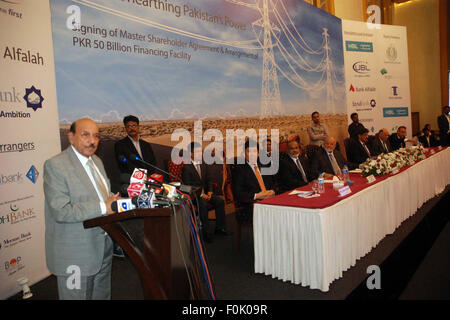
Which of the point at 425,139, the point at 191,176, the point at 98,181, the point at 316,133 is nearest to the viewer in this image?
the point at 98,181

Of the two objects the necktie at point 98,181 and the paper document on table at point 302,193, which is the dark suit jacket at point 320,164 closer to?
the paper document on table at point 302,193

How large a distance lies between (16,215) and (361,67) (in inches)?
372

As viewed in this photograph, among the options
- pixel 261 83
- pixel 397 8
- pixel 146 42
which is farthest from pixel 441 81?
pixel 146 42

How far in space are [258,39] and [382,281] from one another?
4.97 m

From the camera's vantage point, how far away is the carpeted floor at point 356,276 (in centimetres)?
274

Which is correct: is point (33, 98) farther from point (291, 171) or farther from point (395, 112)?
point (395, 112)

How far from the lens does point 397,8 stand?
1348 centimetres

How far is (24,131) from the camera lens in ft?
10.3

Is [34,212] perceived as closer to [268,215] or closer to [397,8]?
[268,215]

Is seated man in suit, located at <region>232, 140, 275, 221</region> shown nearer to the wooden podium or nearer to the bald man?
the bald man

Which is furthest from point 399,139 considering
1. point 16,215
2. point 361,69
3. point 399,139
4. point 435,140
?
point 16,215

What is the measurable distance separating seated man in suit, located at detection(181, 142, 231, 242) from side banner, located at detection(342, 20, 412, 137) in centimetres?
631

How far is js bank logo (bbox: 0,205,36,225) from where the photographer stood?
294cm
